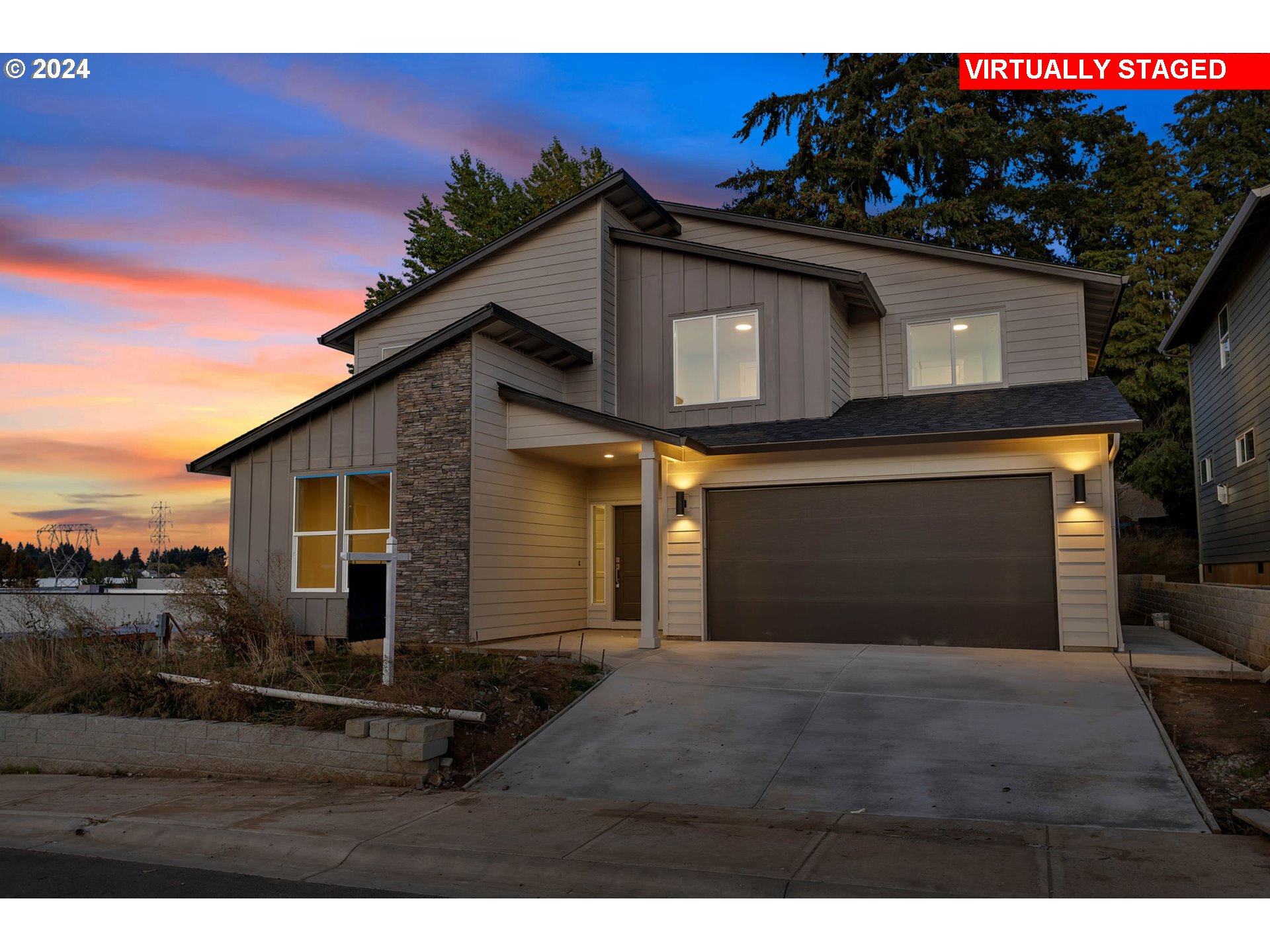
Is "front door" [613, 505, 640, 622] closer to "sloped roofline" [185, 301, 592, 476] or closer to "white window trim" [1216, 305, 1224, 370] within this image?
"sloped roofline" [185, 301, 592, 476]

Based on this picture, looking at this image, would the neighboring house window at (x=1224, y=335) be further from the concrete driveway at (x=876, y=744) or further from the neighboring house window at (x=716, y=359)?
the concrete driveway at (x=876, y=744)

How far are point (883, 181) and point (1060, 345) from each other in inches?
640

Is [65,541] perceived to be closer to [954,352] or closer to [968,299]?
[954,352]

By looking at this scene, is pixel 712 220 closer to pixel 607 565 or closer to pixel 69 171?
pixel 607 565

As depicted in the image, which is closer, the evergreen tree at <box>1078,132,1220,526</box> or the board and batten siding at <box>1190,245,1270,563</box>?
the board and batten siding at <box>1190,245,1270,563</box>

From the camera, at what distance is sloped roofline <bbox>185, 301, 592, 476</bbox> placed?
13359 mm

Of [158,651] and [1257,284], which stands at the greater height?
[1257,284]

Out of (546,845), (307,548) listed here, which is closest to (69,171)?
(307,548)

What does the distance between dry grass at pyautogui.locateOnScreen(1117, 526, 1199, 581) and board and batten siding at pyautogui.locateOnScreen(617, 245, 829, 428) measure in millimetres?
14278

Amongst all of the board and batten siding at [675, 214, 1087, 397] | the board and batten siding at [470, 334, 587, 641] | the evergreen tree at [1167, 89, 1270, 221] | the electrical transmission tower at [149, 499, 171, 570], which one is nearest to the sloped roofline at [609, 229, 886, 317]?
the board and batten siding at [675, 214, 1087, 397]

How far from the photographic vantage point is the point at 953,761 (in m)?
7.44

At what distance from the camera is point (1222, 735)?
789 centimetres

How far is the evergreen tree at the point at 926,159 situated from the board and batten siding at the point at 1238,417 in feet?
29.3

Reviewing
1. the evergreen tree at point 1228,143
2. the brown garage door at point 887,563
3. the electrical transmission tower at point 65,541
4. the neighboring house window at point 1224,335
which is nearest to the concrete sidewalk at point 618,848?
the brown garage door at point 887,563
